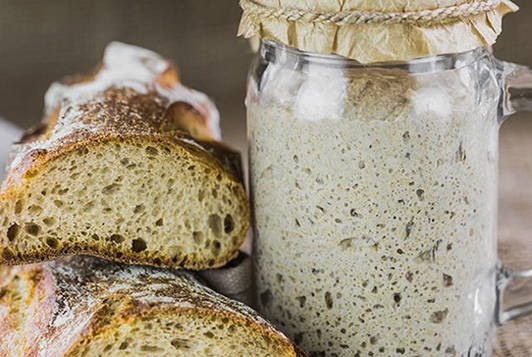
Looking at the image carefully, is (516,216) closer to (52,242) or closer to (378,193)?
(378,193)

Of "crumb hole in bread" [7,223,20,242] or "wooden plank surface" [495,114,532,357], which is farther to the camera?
"wooden plank surface" [495,114,532,357]

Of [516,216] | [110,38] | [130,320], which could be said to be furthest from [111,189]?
[110,38]

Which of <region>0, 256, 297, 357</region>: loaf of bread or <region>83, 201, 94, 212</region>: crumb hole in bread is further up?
<region>83, 201, 94, 212</region>: crumb hole in bread

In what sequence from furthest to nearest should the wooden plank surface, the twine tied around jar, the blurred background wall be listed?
the blurred background wall < the wooden plank surface < the twine tied around jar

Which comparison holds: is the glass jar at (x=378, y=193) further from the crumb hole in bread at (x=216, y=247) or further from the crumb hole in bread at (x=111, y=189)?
the crumb hole in bread at (x=111, y=189)

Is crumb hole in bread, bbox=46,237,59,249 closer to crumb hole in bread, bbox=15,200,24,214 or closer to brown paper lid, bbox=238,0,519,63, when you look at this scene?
crumb hole in bread, bbox=15,200,24,214

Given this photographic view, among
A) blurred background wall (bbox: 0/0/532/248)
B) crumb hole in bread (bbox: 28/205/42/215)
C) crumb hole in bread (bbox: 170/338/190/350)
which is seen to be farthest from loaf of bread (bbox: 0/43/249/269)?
blurred background wall (bbox: 0/0/532/248)

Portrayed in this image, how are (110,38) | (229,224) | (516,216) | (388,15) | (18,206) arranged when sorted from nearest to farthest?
(388,15) → (18,206) → (229,224) → (516,216) → (110,38)
